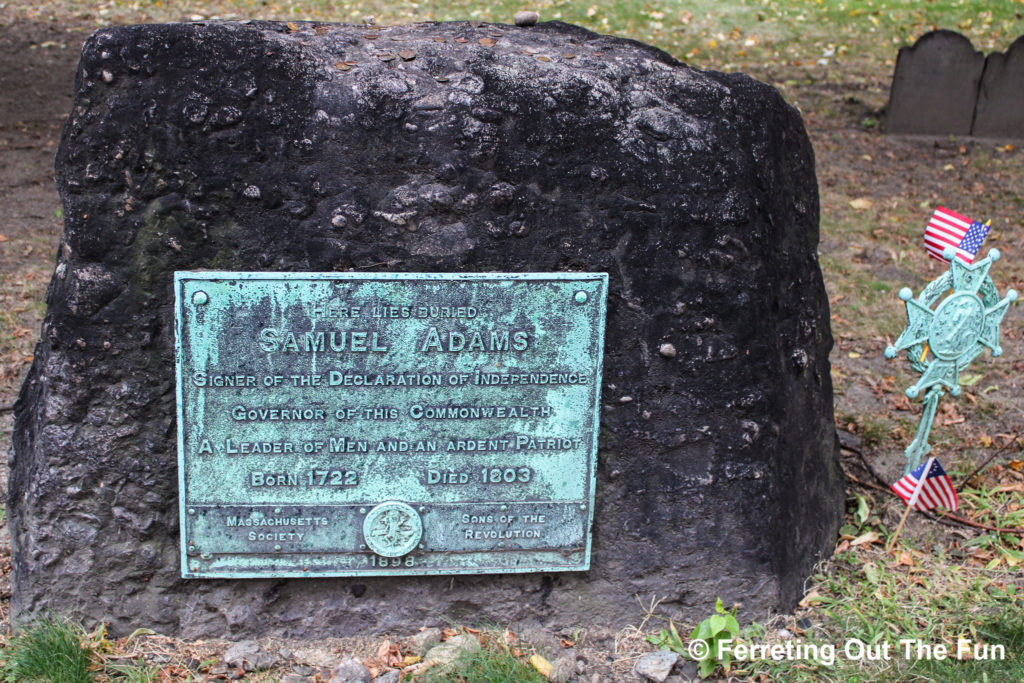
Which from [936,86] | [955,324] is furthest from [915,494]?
[936,86]

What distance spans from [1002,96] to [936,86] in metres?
0.50

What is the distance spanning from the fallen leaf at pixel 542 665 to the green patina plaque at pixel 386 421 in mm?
249

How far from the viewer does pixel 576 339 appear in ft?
8.31

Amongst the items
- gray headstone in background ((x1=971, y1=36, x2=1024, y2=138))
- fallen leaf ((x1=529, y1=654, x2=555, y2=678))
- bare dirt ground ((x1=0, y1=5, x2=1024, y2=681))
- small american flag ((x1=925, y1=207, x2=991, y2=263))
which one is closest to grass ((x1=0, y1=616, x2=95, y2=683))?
bare dirt ground ((x1=0, y1=5, x2=1024, y2=681))

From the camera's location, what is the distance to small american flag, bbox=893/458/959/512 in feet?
10.1

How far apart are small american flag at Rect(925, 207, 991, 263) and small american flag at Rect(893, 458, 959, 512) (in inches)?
27.1

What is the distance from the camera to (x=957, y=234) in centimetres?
297

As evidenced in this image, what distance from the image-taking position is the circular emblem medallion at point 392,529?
103 inches

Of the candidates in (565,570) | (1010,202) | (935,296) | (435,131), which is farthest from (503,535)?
(1010,202)

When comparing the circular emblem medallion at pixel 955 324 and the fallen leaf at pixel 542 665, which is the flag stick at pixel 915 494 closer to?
the circular emblem medallion at pixel 955 324

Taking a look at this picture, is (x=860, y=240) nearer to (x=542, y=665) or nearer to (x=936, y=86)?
(x=936, y=86)

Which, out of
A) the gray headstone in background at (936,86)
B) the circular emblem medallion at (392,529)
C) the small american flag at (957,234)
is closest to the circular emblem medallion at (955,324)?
the small american flag at (957,234)

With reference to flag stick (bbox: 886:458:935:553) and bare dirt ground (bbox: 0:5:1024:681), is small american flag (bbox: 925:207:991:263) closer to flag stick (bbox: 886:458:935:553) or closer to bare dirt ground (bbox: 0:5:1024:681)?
flag stick (bbox: 886:458:935:553)

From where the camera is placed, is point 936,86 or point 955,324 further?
point 936,86
